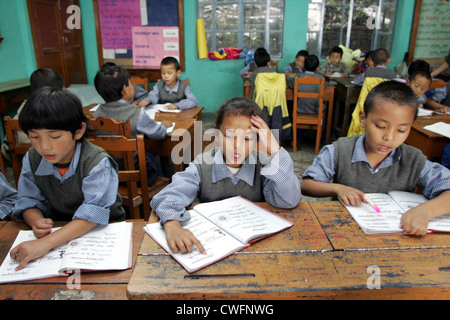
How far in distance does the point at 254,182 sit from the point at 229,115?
0.92 feet

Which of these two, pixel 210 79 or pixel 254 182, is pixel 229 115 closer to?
pixel 254 182

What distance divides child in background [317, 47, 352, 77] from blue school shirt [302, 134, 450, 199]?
147 inches

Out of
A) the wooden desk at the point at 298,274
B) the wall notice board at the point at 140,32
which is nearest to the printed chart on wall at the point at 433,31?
the wall notice board at the point at 140,32

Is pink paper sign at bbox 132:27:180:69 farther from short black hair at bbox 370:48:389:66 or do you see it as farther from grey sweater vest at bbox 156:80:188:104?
short black hair at bbox 370:48:389:66

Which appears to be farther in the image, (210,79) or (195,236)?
(210,79)

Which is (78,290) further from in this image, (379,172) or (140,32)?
(140,32)

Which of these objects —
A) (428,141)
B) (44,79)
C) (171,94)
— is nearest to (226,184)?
(428,141)

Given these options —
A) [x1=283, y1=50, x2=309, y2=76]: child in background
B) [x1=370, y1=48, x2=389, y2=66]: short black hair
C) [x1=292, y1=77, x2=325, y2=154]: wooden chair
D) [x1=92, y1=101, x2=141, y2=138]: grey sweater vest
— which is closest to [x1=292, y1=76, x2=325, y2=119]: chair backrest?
[x1=292, y1=77, x2=325, y2=154]: wooden chair

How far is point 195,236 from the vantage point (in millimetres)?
941

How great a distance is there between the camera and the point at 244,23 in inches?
210

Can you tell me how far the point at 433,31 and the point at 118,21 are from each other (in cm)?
499

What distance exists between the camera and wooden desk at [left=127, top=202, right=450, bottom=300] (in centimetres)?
76
